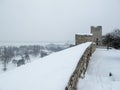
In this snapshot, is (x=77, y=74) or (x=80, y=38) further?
(x=80, y=38)

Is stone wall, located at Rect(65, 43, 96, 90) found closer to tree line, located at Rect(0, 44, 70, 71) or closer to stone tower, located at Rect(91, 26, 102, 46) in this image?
stone tower, located at Rect(91, 26, 102, 46)

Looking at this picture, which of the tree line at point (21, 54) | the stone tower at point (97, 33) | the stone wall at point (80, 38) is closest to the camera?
the stone wall at point (80, 38)

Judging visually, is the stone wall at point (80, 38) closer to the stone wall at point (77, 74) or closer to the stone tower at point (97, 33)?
the stone tower at point (97, 33)

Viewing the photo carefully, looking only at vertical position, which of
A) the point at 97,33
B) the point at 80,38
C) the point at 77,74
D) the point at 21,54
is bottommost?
the point at 21,54

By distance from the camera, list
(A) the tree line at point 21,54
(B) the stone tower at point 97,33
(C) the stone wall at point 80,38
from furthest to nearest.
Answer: (A) the tree line at point 21,54 → (B) the stone tower at point 97,33 → (C) the stone wall at point 80,38

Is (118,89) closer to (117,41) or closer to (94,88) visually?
(94,88)

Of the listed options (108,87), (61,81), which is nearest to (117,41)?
(108,87)

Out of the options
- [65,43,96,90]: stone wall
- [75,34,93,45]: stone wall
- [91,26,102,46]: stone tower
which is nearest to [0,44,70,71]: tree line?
[91,26,102,46]: stone tower

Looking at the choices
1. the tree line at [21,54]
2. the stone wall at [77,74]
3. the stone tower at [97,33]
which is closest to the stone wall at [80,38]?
the stone tower at [97,33]

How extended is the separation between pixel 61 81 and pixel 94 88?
13.8ft

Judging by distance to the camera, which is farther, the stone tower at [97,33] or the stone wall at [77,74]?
the stone tower at [97,33]

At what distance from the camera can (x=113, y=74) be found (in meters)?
11.5

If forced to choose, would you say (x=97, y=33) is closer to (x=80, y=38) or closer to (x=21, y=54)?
(x=80, y=38)

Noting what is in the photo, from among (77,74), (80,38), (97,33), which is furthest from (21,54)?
(77,74)
